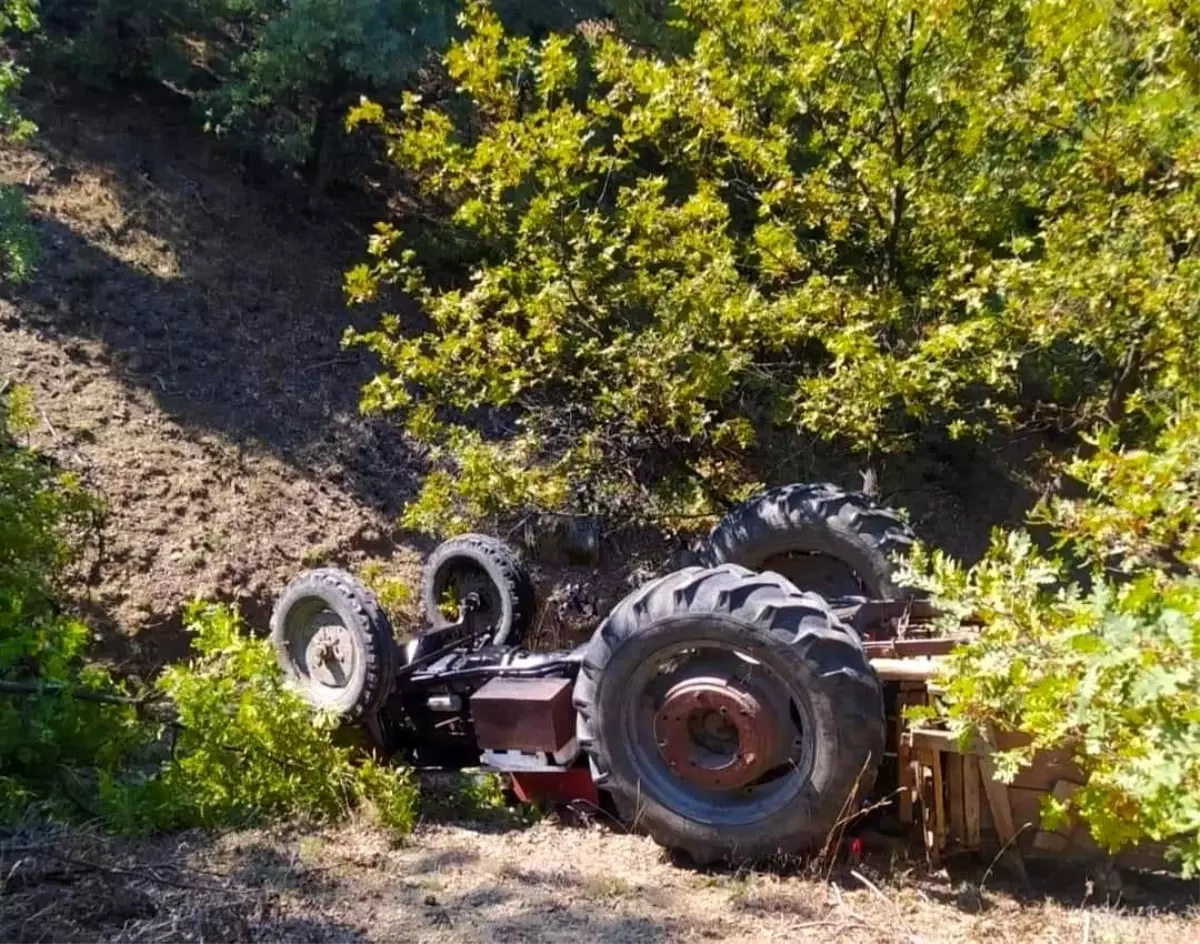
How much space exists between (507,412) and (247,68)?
14.7 ft

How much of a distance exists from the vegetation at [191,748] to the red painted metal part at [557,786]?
516mm

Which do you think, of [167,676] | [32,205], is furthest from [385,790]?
[32,205]

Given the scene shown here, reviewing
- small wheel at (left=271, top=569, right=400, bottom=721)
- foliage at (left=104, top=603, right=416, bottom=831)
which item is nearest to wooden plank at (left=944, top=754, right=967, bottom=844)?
foliage at (left=104, top=603, right=416, bottom=831)

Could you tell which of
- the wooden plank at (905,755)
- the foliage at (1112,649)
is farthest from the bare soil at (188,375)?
the foliage at (1112,649)

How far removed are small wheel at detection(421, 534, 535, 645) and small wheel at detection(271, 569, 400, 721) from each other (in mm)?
1183

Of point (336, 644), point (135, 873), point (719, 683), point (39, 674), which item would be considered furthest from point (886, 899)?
point (39, 674)

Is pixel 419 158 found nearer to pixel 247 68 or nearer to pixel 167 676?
pixel 167 676

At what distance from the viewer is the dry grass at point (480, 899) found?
10.0 feet

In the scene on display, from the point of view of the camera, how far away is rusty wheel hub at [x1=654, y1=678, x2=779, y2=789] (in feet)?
13.4

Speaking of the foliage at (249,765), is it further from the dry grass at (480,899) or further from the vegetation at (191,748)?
the dry grass at (480,899)

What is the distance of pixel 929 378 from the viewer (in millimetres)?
6027

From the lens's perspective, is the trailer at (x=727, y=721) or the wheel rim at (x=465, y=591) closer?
the trailer at (x=727, y=721)

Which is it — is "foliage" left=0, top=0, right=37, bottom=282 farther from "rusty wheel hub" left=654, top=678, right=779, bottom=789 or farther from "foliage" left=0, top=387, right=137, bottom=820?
"rusty wheel hub" left=654, top=678, right=779, bottom=789

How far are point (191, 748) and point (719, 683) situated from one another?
228cm
